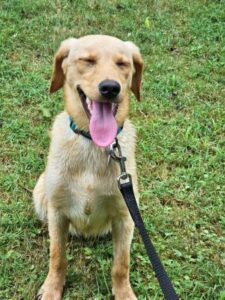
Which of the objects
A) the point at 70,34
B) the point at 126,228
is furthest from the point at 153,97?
the point at 126,228

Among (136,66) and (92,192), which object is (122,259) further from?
(136,66)

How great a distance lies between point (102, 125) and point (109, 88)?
0.25 meters

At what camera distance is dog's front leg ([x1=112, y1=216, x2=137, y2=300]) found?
11.7 ft

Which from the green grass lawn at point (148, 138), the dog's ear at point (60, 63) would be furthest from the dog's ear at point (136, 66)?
the green grass lawn at point (148, 138)

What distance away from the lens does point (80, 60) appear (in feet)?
10.6

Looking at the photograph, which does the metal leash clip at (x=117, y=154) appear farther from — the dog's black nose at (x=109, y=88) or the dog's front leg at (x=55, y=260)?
the dog's front leg at (x=55, y=260)

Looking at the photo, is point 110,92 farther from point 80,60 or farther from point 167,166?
point 167,166

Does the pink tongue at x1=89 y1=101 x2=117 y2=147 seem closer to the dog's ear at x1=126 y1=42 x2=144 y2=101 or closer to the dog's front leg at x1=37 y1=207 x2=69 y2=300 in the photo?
the dog's ear at x1=126 y1=42 x2=144 y2=101

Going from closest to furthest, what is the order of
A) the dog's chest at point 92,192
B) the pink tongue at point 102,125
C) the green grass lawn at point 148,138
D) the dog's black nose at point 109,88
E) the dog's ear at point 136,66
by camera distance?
1. the dog's black nose at point 109,88
2. the pink tongue at point 102,125
3. the dog's chest at point 92,192
4. the dog's ear at point 136,66
5. the green grass lawn at point 148,138

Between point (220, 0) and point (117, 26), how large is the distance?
1.85 meters

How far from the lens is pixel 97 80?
9.98 ft

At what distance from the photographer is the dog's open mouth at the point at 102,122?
10.2 ft

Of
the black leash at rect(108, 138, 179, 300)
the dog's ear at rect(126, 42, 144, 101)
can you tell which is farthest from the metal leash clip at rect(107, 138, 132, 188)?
the dog's ear at rect(126, 42, 144, 101)

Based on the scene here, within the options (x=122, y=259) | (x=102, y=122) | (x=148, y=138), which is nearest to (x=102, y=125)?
(x=102, y=122)
